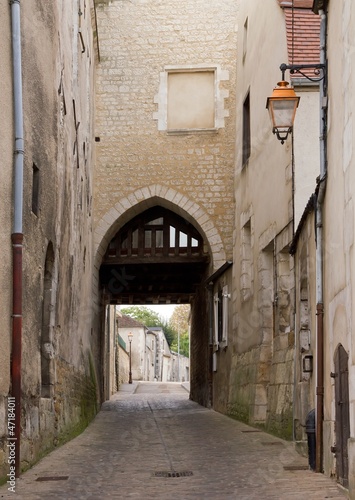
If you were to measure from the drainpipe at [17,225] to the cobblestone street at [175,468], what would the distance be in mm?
677

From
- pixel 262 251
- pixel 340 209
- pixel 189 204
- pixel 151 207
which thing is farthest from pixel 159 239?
pixel 340 209

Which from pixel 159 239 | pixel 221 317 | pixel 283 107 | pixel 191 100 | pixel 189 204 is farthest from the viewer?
pixel 159 239

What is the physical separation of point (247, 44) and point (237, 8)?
3.12 metres

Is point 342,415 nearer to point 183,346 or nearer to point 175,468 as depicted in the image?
point 175,468

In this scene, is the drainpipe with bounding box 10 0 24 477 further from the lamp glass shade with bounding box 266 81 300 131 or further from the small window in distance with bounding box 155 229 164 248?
the small window in distance with bounding box 155 229 164 248

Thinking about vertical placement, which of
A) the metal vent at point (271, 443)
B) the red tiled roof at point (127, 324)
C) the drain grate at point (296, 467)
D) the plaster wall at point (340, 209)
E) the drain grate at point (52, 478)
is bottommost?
the metal vent at point (271, 443)

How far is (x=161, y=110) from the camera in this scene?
1711 cm

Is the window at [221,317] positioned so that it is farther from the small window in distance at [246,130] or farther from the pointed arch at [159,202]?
the small window in distance at [246,130]

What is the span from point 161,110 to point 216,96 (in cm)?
117

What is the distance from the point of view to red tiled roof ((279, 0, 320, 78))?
418 inches

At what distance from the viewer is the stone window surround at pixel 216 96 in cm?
1700

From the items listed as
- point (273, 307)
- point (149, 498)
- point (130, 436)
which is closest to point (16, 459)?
point (149, 498)

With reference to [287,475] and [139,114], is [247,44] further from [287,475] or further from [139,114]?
[287,475]

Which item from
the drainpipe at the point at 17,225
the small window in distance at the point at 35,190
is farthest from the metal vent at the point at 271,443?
the small window in distance at the point at 35,190
